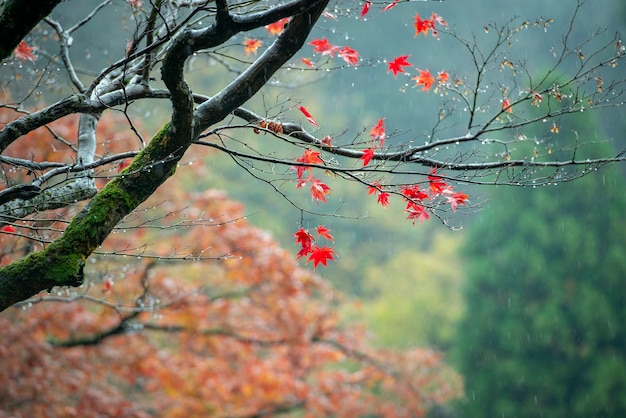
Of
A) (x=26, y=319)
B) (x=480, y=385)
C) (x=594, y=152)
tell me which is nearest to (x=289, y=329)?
(x=26, y=319)

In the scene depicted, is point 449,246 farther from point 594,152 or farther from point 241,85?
point 241,85

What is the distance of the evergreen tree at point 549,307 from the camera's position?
8875mm

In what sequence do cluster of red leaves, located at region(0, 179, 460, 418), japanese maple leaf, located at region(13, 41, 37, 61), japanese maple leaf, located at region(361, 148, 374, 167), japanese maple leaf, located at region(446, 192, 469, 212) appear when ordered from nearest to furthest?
japanese maple leaf, located at region(361, 148, 374, 167)
japanese maple leaf, located at region(446, 192, 469, 212)
japanese maple leaf, located at region(13, 41, 37, 61)
cluster of red leaves, located at region(0, 179, 460, 418)

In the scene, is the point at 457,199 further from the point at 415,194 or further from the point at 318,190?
the point at 318,190

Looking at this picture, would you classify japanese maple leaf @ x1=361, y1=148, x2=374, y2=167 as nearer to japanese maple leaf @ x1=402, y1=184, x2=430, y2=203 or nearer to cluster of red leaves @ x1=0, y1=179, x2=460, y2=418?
japanese maple leaf @ x1=402, y1=184, x2=430, y2=203

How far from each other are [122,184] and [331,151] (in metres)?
0.96

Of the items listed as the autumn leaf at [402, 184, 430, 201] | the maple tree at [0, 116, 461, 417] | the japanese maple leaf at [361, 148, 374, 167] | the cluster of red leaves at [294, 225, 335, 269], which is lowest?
the cluster of red leaves at [294, 225, 335, 269]

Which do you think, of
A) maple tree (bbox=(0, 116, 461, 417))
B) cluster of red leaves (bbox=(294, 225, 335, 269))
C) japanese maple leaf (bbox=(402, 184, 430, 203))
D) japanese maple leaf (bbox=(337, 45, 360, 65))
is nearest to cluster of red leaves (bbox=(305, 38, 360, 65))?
japanese maple leaf (bbox=(337, 45, 360, 65))

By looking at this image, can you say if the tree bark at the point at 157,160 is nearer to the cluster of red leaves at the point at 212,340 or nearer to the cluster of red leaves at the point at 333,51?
the cluster of red leaves at the point at 333,51

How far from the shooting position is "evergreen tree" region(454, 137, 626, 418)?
8.88 metres

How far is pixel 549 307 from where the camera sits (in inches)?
364

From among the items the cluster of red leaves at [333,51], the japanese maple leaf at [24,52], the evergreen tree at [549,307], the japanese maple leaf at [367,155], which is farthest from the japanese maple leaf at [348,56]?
the evergreen tree at [549,307]

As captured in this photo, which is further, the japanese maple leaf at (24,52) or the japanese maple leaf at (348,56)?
the japanese maple leaf at (24,52)

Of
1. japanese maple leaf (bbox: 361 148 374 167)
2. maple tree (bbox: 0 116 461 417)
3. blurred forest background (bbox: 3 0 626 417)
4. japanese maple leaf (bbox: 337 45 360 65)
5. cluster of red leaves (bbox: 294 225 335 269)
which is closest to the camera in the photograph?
japanese maple leaf (bbox: 361 148 374 167)
